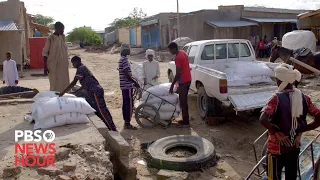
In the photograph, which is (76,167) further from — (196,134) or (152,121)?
(152,121)

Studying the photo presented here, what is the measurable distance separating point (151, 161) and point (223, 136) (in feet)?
6.50

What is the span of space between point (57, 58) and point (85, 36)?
60.9 metres

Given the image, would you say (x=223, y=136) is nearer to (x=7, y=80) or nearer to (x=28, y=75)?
(x=7, y=80)

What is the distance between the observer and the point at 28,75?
1669 centimetres

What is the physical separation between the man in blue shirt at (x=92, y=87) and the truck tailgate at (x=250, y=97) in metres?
2.37

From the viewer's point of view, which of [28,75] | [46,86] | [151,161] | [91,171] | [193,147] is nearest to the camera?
[91,171]

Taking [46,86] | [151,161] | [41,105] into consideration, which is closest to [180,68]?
[151,161]

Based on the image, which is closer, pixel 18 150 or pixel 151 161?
pixel 18 150

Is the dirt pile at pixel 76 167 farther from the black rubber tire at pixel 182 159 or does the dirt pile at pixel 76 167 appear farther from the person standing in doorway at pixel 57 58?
the person standing in doorway at pixel 57 58

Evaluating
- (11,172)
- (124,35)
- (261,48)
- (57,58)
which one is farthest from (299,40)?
(124,35)

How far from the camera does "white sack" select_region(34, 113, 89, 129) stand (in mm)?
4887

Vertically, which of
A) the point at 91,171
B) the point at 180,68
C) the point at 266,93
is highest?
the point at 180,68

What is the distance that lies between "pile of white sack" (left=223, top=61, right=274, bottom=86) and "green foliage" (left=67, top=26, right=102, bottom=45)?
52.3 meters

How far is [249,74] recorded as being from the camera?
7078 millimetres
